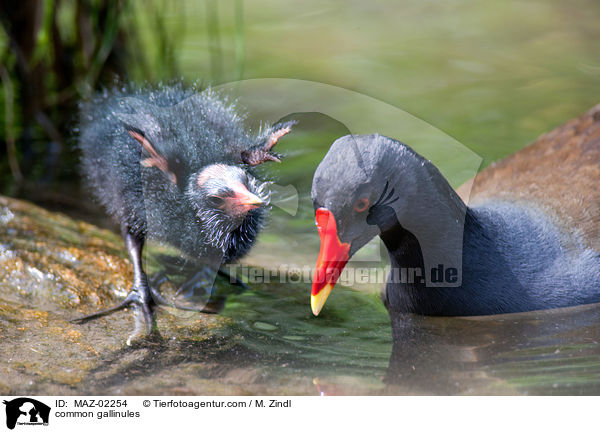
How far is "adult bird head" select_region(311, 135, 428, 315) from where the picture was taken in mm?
2443

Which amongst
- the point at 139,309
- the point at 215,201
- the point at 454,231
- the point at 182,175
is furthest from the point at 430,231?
the point at 139,309

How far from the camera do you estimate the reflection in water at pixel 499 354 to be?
229 cm

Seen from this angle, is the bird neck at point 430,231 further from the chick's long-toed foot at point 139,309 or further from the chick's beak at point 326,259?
the chick's long-toed foot at point 139,309

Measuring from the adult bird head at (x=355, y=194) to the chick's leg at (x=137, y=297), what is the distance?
0.80 meters

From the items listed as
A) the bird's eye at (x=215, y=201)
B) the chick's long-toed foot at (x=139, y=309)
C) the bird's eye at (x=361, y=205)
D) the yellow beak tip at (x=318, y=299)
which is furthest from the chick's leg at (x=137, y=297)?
the bird's eye at (x=361, y=205)

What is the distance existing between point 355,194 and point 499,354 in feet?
2.52

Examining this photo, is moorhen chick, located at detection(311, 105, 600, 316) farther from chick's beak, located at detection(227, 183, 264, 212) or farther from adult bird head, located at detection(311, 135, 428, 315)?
chick's beak, located at detection(227, 183, 264, 212)
